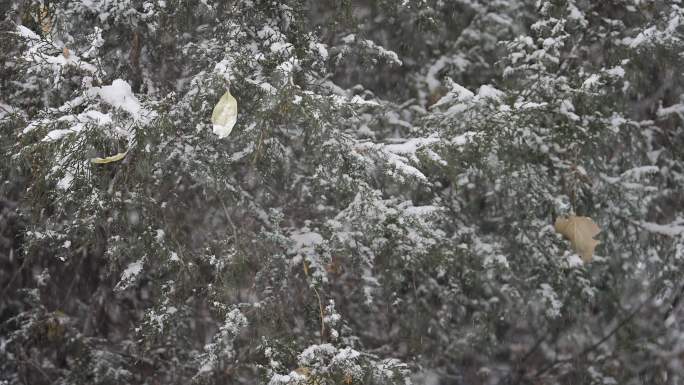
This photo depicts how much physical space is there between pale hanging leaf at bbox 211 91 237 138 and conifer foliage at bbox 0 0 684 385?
1 cm

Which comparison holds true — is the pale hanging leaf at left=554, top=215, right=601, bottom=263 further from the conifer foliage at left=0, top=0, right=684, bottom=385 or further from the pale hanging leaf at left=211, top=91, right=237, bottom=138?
the pale hanging leaf at left=211, top=91, right=237, bottom=138

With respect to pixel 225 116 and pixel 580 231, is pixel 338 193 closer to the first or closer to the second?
pixel 225 116

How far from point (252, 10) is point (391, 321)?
2550mm

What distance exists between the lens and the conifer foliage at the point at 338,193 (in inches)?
122

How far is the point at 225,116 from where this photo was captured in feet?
9.02

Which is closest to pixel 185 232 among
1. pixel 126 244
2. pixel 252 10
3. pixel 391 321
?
pixel 126 244

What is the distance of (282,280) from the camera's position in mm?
3693

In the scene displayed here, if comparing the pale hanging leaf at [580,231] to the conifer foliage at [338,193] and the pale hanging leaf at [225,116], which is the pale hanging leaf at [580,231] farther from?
the pale hanging leaf at [225,116]

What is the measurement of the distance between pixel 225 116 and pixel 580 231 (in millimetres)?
2530

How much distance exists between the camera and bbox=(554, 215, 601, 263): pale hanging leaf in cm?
408

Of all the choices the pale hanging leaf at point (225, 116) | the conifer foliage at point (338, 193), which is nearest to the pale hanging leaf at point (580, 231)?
the conifer foliage at point (338, 193)

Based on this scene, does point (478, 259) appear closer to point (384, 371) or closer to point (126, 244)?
point (384, 371)

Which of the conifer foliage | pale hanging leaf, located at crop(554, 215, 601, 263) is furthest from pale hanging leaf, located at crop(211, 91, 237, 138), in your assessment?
pale hanging leaf, located at crop(554, 215, 601, 263)

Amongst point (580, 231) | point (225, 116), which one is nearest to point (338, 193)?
point (225, 116)
